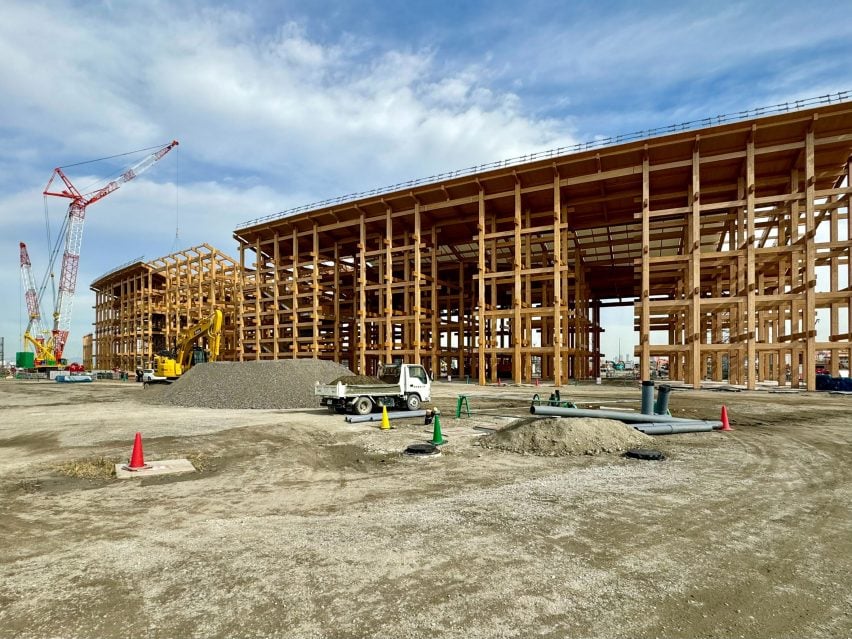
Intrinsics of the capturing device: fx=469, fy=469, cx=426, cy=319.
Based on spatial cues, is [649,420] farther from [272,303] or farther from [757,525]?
[272,303]

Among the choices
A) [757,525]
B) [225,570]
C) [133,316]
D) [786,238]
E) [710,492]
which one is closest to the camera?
[225,570]

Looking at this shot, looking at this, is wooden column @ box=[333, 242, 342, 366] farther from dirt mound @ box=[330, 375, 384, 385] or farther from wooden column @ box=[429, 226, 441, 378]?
dirt mound @ box=[330, 375, 384, 385]

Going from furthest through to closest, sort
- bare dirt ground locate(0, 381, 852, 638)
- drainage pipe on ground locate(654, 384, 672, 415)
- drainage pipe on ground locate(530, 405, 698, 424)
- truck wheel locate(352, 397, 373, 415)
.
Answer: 1. truck wheel locate(352, 397, 373, 415)
2. drainage pipe on ground locate(654, 384, 672, 415)
3. drainage pipe on ground locate(530, 405, 698, 424)
4. bare dirt ground locate(0, 381, 852, 638)

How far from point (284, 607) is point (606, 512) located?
14.6 feet

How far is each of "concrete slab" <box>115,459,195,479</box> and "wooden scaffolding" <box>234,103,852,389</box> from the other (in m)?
28.1

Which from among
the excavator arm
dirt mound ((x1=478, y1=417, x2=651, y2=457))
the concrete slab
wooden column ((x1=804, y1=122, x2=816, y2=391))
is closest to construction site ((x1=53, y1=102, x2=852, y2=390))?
wooden column ((x1=804, y1=122, x2=816, y2=391))

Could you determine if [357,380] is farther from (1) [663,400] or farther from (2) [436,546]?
(2) [436,546]

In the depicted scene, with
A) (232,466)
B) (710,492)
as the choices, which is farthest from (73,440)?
(710,492)

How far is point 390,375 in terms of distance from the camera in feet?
61.6

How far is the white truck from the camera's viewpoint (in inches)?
696

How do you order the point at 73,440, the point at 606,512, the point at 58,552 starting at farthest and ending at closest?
the point at 73,440, the point at 606,512, the point at 58,552

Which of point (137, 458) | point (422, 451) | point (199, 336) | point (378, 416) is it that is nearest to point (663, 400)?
point (422, 451)

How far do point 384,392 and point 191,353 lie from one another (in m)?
Answer: 25.9

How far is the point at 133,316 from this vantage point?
2719 inches
